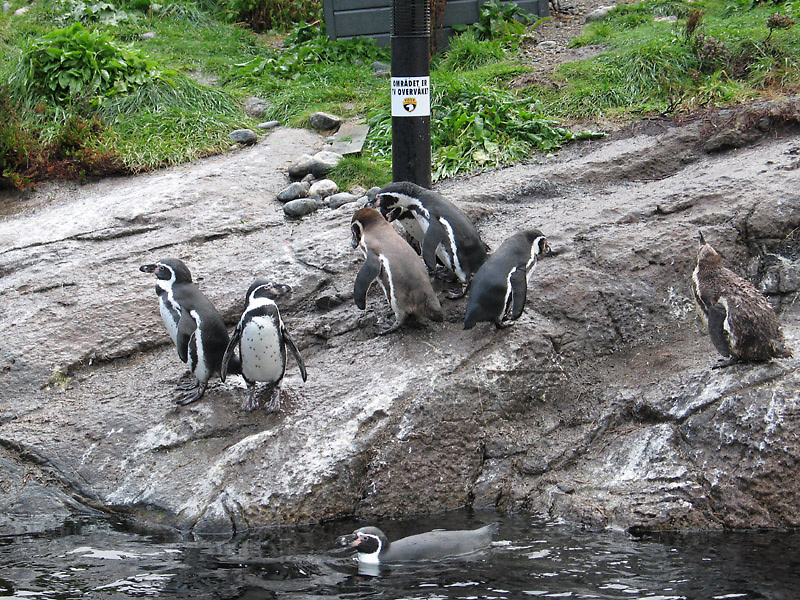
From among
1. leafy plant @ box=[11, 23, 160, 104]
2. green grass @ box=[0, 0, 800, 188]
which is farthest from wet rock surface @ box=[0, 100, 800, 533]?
leafy plant @ box=[11, 23, 160, 104]

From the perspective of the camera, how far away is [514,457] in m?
4.87

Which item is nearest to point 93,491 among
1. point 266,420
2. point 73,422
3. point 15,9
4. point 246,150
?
point 73,422

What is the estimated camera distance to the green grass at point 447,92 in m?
8.38

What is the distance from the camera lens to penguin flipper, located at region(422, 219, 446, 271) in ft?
18.4

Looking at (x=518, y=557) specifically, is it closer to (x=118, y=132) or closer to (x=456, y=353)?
(x=456, y=353)

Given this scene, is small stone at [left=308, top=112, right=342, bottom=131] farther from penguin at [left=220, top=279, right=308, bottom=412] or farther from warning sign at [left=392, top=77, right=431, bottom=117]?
penguin at [left=220, top=279, right=308, bottom=412]

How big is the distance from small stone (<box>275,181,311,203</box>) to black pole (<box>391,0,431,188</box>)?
4.08 ft

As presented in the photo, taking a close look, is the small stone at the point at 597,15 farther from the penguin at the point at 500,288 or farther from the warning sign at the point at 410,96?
the penguin at the point at 500,288

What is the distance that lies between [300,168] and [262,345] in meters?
3.63

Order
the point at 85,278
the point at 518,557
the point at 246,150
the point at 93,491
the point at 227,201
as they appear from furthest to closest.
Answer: the point at 246,150
the point at 227,201
the point at 85,278
the point at 93,491
the point at 518,557

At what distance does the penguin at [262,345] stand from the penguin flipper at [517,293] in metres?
1.35

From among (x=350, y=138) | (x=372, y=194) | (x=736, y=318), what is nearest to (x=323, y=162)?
(x=350, y=138)

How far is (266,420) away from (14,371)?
72.4 inches

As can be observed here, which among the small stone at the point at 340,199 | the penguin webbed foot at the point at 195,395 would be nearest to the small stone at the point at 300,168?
the small stone at the point at 340,199
